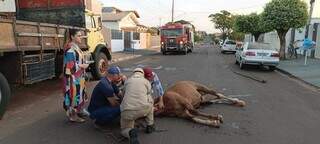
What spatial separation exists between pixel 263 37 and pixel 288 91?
4334 centimetres

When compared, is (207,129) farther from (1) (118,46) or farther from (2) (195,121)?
(1) (118,46)

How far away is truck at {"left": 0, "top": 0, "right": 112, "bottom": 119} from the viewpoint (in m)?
8.33

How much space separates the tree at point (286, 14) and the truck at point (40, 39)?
→ 45.6 ft

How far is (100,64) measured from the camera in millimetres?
13516

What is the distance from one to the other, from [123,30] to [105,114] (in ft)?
125

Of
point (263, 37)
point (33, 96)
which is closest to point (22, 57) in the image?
point (33, 96)

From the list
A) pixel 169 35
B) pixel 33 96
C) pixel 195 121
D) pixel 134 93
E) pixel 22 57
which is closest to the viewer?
pixel 134 93

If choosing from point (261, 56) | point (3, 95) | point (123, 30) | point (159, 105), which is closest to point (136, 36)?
point (123, 30)

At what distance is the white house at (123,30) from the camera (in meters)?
39.7

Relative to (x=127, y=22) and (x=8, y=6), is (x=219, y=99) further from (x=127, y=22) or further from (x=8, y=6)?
(x=127, y=22)

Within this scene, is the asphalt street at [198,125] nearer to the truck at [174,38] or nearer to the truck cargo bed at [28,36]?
the truck cargo bed at [28,36]

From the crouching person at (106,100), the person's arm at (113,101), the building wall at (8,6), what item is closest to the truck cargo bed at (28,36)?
the crouching person at (106,100)

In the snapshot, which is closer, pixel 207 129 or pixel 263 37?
pixel 207 129

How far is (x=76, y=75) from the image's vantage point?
287 inches
